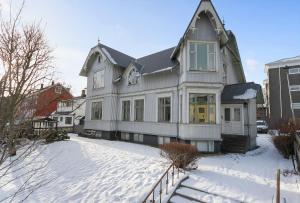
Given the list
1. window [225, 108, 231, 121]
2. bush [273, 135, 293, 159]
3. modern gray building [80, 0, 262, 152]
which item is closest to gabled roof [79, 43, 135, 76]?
modern gray building [80, 0, 262, 152]

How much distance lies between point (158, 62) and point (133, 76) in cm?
271

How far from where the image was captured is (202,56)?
14.6 m

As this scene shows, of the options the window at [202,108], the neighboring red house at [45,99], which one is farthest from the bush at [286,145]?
the neighboring red house at [45,99]

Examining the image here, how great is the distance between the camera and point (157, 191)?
7625 millimetres

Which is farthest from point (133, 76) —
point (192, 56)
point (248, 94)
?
point (248, 94)

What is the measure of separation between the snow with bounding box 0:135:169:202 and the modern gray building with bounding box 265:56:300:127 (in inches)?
1138

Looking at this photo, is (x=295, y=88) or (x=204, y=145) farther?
(x=295, y=88)

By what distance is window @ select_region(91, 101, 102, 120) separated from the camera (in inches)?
863

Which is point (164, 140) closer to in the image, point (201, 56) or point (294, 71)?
point (201, 56)

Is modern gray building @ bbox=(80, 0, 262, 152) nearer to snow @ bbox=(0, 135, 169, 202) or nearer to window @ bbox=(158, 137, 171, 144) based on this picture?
window @ bbox=(158, 137, 171, 144)

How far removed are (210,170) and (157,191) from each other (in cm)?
324

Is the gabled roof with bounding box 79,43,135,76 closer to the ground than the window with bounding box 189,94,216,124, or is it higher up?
higher up

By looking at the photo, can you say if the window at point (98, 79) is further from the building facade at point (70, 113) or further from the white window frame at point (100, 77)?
the building facade at point (70, 113)

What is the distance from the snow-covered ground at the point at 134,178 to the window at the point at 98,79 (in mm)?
10669
